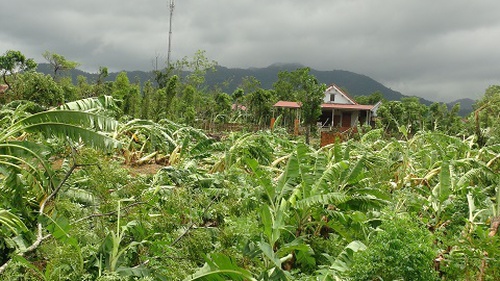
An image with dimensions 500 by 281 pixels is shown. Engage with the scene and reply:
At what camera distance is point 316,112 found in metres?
20.3

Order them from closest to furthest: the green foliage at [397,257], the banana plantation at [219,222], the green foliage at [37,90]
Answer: the green foliage at [397,257] → the banana plantation at [219,222] → the green foliage at [37,90]

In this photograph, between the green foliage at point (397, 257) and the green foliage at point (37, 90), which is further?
the green foliage at point (37, 90)

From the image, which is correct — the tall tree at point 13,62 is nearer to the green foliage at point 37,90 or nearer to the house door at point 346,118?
the green foliage at point 37,90

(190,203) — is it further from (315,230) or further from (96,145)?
(315,230)

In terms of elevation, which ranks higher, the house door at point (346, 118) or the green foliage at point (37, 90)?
the green foliage at point (37, 90)

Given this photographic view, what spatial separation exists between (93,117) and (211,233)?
174cm

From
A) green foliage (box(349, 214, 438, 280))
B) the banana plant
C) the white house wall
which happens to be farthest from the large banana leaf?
the white house wall

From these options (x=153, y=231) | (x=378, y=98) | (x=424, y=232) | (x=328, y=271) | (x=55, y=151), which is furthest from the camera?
(x=378, y=98)

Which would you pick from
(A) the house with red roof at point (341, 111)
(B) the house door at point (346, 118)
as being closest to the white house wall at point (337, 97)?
(A) the house with red roof at point (341, 111)

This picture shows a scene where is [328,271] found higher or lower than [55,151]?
lower

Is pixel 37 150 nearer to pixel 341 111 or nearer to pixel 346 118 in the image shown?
pixel 341 111

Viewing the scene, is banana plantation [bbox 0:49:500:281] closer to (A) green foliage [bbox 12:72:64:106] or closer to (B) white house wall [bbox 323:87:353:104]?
(A) green foliage [bbox 12:72:64:106]

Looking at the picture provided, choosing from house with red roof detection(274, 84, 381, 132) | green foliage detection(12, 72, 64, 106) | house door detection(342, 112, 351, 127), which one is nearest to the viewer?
green foliage detection(12, 72, 64, 106)

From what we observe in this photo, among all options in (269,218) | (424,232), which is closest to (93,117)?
(269,218)
